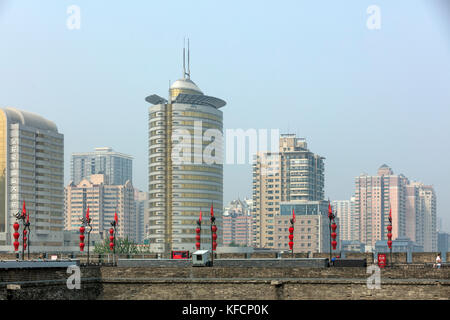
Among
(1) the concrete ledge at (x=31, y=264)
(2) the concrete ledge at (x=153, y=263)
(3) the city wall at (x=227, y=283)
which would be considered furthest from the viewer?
(2) the concrete ledge at (x=153, y=263)

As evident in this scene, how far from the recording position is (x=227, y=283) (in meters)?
53.9

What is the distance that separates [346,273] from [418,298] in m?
5.04

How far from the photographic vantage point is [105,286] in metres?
55.2

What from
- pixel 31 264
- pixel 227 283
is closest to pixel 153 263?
pixel 227 283

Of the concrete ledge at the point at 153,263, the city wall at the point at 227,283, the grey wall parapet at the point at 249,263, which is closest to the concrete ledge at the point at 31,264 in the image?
the city wall at the point at 227,283

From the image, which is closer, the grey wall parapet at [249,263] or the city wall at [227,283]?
the city wall at [227,283]

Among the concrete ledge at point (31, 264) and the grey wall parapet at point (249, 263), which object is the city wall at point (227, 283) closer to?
the concrete ledge at point (31, 264)

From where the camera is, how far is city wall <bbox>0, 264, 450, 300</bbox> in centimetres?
4931

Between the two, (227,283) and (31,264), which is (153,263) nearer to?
(227,283)

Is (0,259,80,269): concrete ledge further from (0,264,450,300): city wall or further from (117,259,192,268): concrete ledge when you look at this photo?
(117,259,192,268): concrete ledge

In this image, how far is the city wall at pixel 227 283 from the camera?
49.3 m

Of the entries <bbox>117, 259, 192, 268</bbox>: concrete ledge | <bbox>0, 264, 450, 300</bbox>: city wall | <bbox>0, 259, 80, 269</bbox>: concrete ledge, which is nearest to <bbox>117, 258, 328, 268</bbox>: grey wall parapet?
<bbox>117, 259, 192, 268</bbox>: concrete ledge

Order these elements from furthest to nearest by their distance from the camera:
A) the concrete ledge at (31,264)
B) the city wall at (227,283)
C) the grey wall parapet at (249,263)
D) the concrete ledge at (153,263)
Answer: the concrete ledge at (153,263)
the grey wall parapet at (249,263)
the city wall at (227,283)
the concrete ledge at (31,264)
